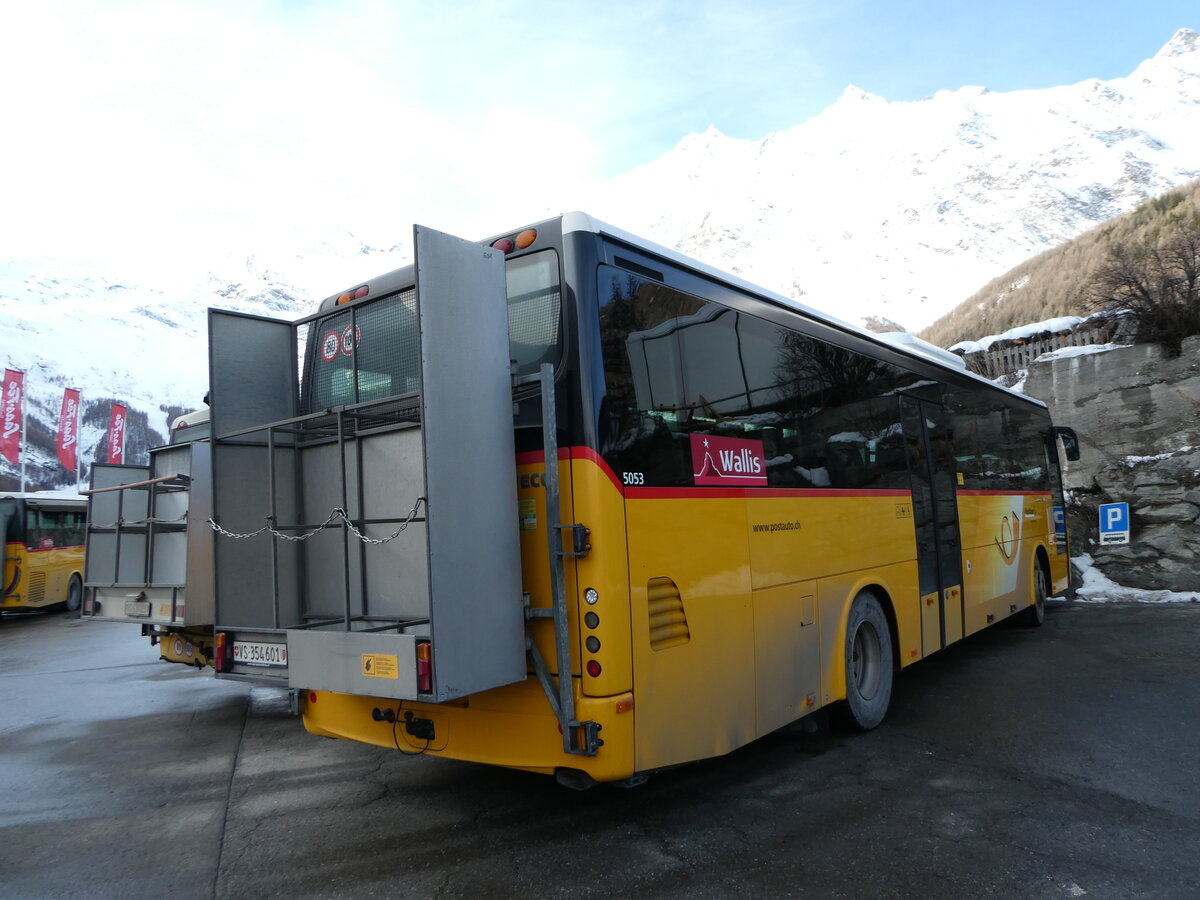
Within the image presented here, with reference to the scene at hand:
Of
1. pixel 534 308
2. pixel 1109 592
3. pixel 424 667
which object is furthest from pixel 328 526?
pixel 1109 592

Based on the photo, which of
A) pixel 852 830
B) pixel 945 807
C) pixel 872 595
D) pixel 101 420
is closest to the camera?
pixel 852 830

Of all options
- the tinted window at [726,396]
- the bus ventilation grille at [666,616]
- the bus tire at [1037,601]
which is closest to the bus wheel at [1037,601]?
the bus tire at [1037,601]

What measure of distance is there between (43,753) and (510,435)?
5713 millimetres

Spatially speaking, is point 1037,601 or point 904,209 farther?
point 904,209

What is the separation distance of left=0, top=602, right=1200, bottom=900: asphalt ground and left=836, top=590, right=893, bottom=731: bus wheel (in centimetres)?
17

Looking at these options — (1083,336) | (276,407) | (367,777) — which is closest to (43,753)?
(367,777)

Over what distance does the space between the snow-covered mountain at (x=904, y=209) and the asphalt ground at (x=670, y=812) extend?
91.1 meters

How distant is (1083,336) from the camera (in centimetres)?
1662

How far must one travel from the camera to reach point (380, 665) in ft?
12.8

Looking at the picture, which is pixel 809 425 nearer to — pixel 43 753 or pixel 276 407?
pixel 276 407

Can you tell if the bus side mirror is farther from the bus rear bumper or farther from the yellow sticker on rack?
the yellow sticker on rack

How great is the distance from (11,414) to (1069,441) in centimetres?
4365

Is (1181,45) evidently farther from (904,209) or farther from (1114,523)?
(1114,523)

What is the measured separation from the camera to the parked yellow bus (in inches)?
723
